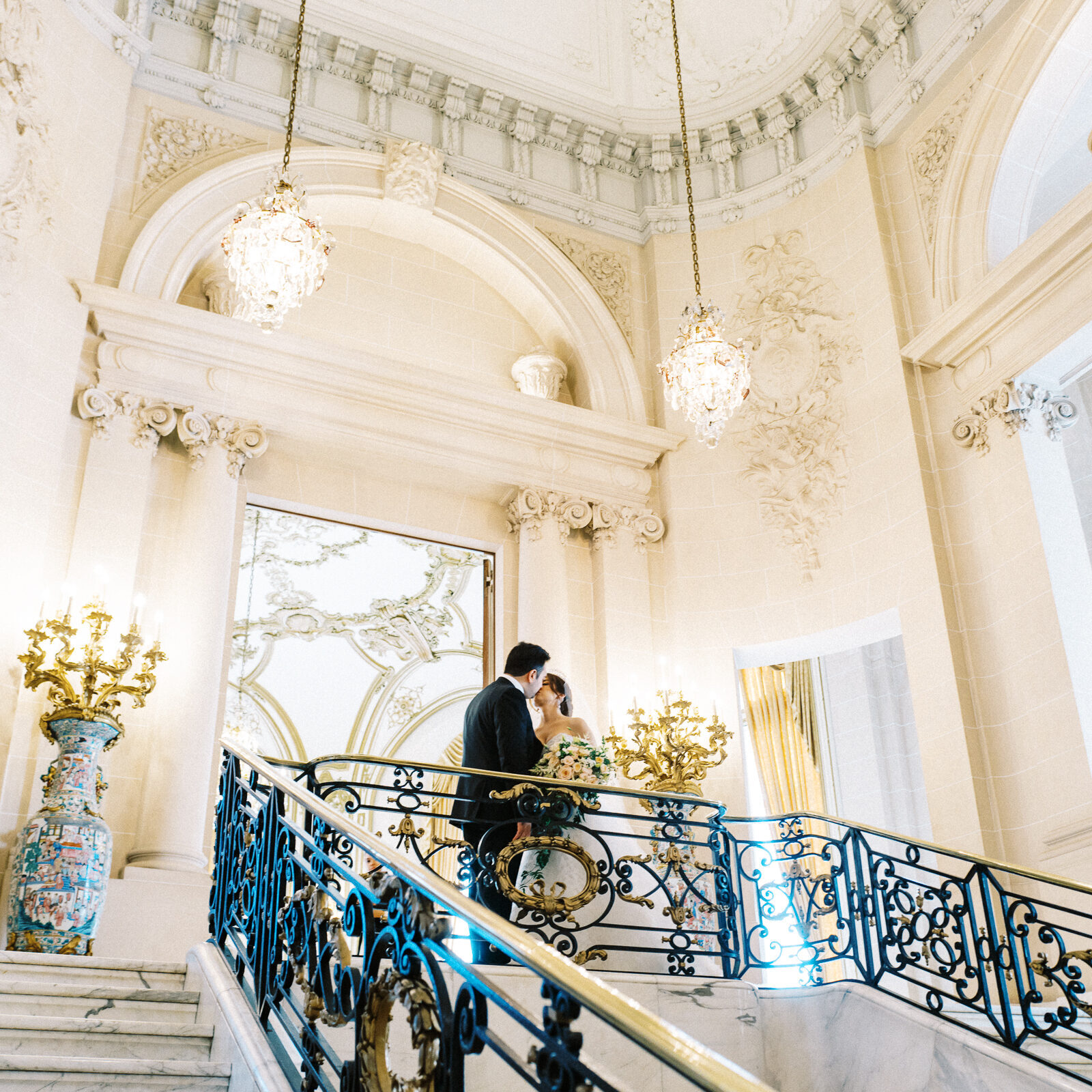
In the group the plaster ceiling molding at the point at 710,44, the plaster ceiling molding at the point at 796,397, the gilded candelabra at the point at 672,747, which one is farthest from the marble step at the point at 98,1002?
the plaster ceiling molding at the point at 710,44

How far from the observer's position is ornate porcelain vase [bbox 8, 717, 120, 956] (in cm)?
637

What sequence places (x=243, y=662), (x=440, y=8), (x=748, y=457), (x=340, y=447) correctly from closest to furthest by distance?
(x=340, y=447) → (x=748, y=457) → (x=440, y=8) → (x=243, y=662)

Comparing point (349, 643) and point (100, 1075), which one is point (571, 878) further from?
Answer: point (349, 643)

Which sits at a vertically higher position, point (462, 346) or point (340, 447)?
point (462, 346)

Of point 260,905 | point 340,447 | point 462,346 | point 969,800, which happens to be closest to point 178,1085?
point 260,905

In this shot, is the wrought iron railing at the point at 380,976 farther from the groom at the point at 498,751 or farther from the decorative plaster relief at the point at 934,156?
the decorative plaster relief at the point at 934,156

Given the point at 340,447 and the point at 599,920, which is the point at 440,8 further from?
the point at 599,920

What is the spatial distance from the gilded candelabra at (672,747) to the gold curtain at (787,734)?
15.4 ft

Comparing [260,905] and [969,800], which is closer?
[260,905]

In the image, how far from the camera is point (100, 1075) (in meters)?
3.54

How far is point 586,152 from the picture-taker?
11.9 m

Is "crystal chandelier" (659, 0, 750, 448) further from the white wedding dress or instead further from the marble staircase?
the marble staircase

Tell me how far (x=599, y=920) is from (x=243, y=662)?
41.2ft

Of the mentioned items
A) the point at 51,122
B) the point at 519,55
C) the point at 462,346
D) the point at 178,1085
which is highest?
the point at 519,55
